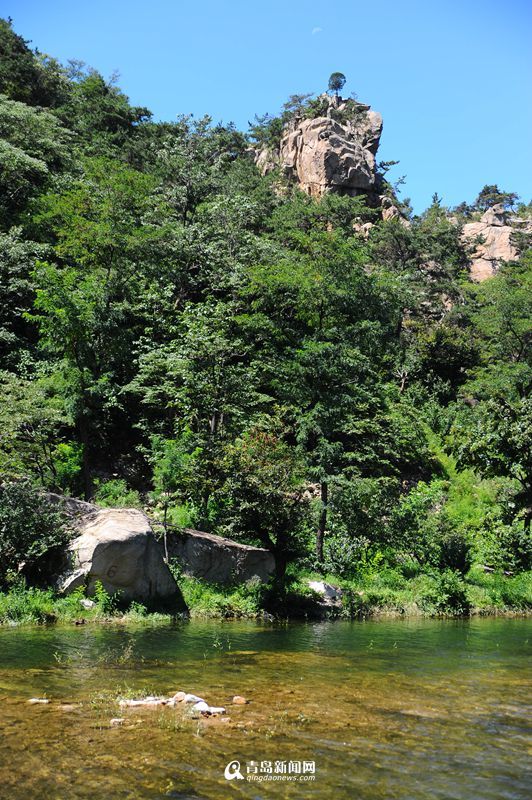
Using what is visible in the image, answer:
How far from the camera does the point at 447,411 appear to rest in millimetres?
40562

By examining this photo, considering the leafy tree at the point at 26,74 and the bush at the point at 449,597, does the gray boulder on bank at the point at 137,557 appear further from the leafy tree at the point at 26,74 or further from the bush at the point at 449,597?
the leafy tree at the point at 26,74

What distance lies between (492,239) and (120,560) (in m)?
68.0

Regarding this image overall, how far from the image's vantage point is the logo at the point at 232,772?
18.4ft

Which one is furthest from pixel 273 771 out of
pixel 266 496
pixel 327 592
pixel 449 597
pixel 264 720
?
pixel 449 597

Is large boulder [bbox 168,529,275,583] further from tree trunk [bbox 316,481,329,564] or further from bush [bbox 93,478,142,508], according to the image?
bush [bbox 93,478,142,508]

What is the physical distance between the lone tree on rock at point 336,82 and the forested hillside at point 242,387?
3772cm

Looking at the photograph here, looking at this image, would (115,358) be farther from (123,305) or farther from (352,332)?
(352,332)

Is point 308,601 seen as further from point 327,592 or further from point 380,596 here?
point 380,596

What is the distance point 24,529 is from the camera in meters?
16.8

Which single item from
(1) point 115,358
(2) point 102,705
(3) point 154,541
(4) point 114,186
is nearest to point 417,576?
(3) point 154,541

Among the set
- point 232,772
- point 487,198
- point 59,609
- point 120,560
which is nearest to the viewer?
point 232,772

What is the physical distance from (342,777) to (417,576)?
20.3 m

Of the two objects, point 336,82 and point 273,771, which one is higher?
point 336,82

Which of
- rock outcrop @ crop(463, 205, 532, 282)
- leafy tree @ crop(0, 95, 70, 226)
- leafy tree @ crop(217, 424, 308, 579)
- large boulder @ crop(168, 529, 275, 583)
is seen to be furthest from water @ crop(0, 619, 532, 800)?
rock outcrop @ crop(463, 205, 532, 282)
